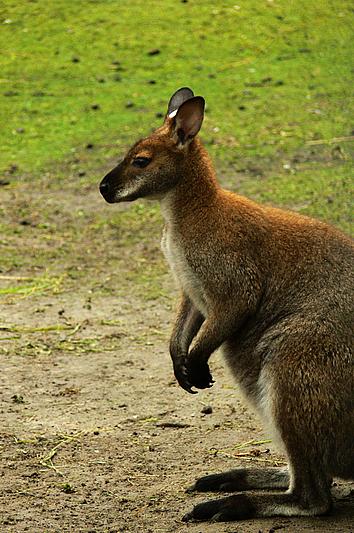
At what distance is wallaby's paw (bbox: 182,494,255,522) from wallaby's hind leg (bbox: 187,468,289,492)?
0.29m

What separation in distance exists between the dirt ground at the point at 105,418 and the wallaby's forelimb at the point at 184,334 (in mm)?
→ 425

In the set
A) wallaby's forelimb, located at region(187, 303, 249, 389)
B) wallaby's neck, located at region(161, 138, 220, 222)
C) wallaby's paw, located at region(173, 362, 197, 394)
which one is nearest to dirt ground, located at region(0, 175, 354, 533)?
wallaby's paw, located at region(173, 362, 197, 394)

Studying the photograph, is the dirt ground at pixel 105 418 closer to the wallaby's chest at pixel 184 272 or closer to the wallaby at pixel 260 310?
the wallaby at pixel 260 310

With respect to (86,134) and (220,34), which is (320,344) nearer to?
(86,134)

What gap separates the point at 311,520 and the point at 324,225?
108 centimetres

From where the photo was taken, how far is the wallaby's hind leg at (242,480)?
4.47 meters

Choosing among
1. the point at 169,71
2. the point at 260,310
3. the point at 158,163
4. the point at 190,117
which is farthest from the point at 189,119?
the point at 169,71

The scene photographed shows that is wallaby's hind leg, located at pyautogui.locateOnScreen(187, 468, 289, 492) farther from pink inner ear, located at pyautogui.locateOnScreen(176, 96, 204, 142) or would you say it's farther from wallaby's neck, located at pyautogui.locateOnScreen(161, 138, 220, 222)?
pink inner ear, located at pyautogui.locateOnScreen(176, 96, 204, 142)

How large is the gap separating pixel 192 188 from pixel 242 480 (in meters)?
1.13

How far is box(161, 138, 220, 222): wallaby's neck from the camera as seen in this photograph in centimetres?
446

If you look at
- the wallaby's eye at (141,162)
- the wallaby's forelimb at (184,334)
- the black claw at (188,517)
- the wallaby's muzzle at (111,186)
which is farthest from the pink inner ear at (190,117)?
the black claw at (188,517)

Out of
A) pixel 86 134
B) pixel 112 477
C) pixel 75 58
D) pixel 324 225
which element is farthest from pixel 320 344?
pixel 75 58

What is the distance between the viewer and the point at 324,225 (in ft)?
14.4

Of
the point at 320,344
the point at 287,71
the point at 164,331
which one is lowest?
the point at 287,71
